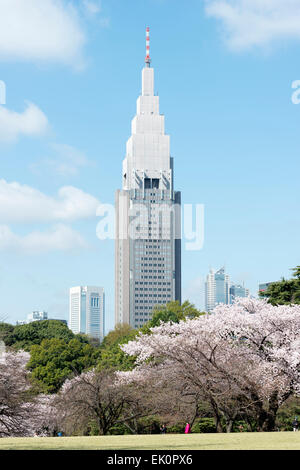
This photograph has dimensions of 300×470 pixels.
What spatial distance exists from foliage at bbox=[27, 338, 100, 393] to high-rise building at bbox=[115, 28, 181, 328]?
8776 centimetres

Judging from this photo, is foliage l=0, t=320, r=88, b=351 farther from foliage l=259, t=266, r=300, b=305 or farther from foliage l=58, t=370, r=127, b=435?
foliage l=58, t=370, r=127, b=435

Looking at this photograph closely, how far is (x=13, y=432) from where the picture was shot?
31.8m

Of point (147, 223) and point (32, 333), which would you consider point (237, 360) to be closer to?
point (32, 333)

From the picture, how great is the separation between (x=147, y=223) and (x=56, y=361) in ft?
317

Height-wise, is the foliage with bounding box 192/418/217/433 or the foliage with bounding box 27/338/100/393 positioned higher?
the foliage with bounding box 27/338/100/393

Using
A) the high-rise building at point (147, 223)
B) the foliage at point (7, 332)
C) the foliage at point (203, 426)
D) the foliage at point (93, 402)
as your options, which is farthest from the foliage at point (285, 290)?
the high-rise building at point (147, 223)

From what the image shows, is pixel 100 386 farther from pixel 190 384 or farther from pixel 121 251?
pixel 121 251

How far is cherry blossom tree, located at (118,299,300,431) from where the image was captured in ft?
85.4

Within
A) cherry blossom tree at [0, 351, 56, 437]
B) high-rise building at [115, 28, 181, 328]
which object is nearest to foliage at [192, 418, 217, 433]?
cherry blossom tree at [0, 351, 56, 437]

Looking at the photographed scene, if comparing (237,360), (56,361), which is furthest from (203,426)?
(56,361)

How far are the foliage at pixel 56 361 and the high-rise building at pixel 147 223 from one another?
87760 mm

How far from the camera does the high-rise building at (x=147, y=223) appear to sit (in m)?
142

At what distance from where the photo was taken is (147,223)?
479 ft
